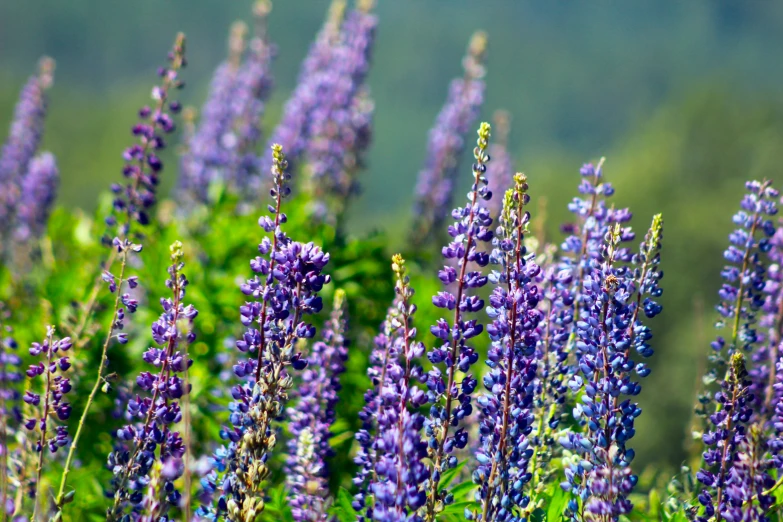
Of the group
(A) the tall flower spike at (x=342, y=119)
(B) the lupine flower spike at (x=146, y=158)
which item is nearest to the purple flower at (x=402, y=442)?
(B) the lupine flower spike at (x=146, y=158)

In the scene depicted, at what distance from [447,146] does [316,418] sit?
5.25 meters

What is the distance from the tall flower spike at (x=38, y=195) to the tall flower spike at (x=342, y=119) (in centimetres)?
217

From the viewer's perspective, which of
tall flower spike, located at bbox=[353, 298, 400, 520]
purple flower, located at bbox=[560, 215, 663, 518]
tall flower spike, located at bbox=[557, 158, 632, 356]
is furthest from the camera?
tall flower spike, located at bbox=[557, 158, 632, 356]

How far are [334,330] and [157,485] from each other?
1.44 m

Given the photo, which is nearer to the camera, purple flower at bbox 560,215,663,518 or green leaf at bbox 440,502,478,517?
purple flower at bbox 560,215,663,518

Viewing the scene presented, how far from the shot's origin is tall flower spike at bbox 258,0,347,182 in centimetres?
776

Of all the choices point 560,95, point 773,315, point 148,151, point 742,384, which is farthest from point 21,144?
point 560,95

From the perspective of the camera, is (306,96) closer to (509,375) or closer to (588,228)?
(588,228)

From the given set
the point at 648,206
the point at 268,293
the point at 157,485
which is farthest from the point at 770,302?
the point at 648,206

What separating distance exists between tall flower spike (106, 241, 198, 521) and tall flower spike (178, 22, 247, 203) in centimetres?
489

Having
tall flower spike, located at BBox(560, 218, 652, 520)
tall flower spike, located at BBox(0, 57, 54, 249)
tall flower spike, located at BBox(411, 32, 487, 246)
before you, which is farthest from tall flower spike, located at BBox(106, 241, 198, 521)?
tall flower spike, located at BBox(411, 32, 487, 246)

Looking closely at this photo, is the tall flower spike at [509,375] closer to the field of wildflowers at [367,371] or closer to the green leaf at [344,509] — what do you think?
the field of wildflowers at [367,371]

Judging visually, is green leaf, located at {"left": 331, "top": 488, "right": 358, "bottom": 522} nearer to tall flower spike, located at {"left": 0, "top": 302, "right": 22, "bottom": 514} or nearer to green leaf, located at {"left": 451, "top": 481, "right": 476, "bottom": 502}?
green leaf, located at {"left": 451, "top": 481, "right": 476, "bottom": 502}

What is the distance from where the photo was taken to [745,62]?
74.4m
